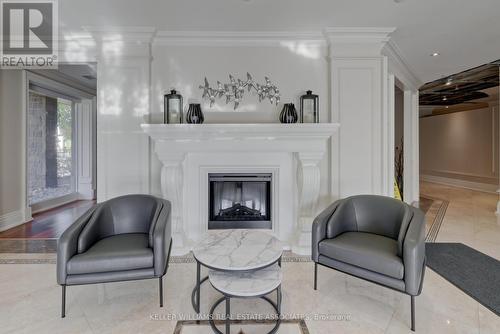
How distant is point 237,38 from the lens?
320 cm

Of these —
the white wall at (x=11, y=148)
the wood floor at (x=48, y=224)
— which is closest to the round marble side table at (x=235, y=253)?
the wood floor at (x=48, y=224)

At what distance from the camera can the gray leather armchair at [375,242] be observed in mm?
1850

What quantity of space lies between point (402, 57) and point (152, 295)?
4519 millimetres

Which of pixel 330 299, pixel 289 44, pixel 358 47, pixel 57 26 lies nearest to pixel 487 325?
pixel 330 299

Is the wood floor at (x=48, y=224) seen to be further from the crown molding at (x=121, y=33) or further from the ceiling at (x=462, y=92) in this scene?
the ceiling at (x=462, y=92)

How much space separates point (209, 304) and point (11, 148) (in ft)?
13.7

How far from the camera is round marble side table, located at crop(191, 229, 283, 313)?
173cm

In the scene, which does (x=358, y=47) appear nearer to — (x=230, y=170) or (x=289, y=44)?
(x=289, y=44)

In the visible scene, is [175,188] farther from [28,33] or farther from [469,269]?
[469,269]

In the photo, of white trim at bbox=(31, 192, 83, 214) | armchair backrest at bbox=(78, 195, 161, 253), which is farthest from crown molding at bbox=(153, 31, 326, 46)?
white trim at bbox=(31, 192, 83, 214)

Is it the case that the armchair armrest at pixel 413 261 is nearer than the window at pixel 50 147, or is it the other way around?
Answer: the armchair armrest at pixel 413 261

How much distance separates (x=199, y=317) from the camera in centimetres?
193

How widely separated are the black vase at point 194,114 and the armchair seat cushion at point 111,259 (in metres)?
1.48

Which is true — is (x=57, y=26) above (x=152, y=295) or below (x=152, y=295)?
above
